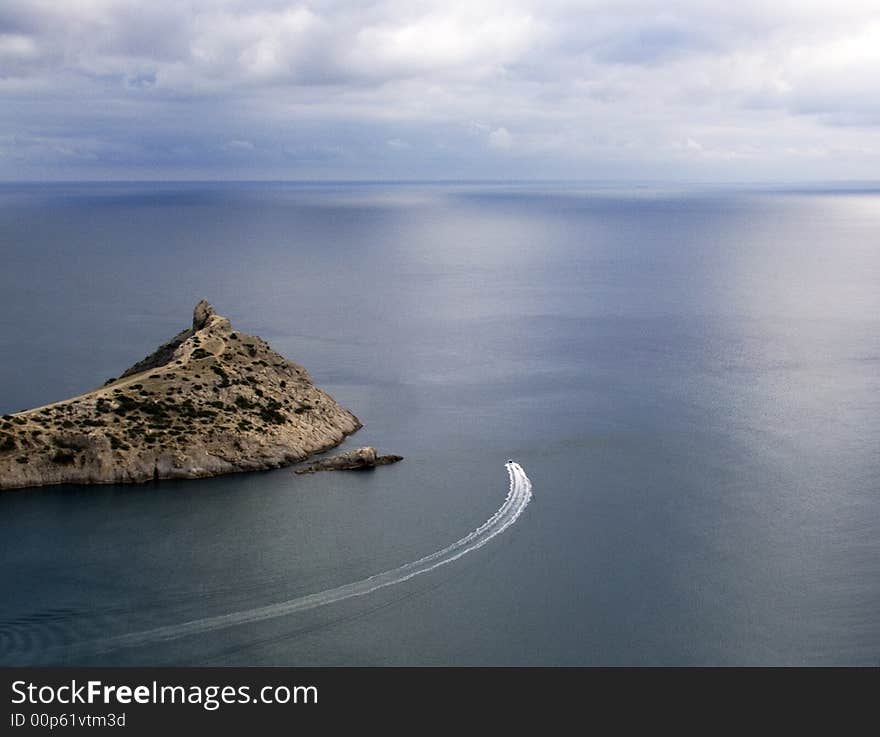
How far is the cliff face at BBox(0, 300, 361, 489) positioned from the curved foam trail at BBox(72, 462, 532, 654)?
14.3m

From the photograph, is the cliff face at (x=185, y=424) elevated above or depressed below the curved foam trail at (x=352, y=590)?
above

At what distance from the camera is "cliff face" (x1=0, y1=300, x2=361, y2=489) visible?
201 feet

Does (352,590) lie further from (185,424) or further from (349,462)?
(185,424)

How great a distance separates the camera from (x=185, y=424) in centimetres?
6481

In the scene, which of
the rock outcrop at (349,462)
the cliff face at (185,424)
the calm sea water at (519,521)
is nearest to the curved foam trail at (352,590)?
the calm sea water at (519,521)

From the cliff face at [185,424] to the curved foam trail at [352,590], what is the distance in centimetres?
1431

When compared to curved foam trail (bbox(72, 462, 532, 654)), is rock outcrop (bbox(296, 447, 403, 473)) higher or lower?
higher

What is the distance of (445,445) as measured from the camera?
70688mm

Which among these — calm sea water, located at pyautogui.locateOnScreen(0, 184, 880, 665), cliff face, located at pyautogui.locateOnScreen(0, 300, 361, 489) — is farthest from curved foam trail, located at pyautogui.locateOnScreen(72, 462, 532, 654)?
cliff face, located at pyautogui.locateOnScreen(0, 300, 361, 489)

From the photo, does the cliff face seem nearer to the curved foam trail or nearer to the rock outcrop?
the rock outcrop

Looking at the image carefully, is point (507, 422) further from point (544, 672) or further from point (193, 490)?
point (544, 672)

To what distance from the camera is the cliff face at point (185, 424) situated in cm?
6116

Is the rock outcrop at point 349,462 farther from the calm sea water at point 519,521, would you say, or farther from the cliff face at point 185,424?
the cliff face at point 185,424

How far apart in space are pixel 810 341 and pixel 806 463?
149 feet
